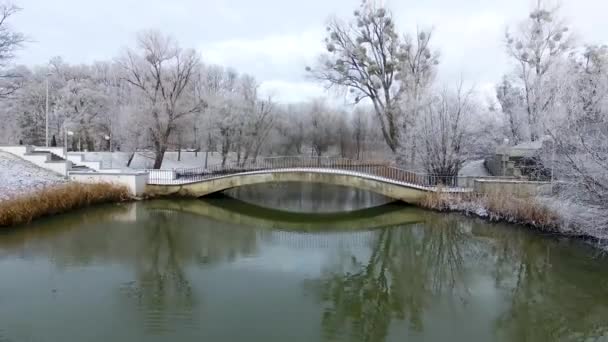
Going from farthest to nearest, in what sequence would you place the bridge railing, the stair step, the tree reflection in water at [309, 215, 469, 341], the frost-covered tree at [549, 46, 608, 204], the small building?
1. the stair step
2. the bridge railing
3. the small building
4. the frost-covered tree at [549, 46, 608, 204]
5. the tree reflection in water at [309, 215, 469, 341]

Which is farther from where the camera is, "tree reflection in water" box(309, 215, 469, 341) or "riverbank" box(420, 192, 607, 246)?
"riverbank" box(420, 192, 607, 246)

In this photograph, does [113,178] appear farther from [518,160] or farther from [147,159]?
[518,160]

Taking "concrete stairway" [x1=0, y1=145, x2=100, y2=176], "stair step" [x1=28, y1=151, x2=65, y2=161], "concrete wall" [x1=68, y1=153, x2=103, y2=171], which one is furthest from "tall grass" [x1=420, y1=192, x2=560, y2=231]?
"stair step" [x1=28, y1=151, x2=65, y2=161]

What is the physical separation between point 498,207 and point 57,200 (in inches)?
701

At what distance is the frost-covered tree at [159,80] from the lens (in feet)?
86.6

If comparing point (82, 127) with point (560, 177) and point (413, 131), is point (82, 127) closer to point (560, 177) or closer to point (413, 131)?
point (413, 131)

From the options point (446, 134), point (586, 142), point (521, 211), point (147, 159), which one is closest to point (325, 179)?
point (446, 134)

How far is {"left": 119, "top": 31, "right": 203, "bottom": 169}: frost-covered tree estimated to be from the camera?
86.6 feet

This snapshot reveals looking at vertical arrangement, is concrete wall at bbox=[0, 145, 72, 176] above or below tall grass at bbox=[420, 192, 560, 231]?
above

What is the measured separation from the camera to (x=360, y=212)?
1970cm

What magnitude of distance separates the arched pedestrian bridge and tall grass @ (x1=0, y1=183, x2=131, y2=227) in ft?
7.67

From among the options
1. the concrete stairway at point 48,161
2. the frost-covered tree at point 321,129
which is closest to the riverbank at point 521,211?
the concrete stairway at point 48,161

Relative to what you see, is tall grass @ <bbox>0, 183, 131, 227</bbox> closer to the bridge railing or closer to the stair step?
the bridge railing

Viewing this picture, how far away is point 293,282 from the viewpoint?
9141mm
